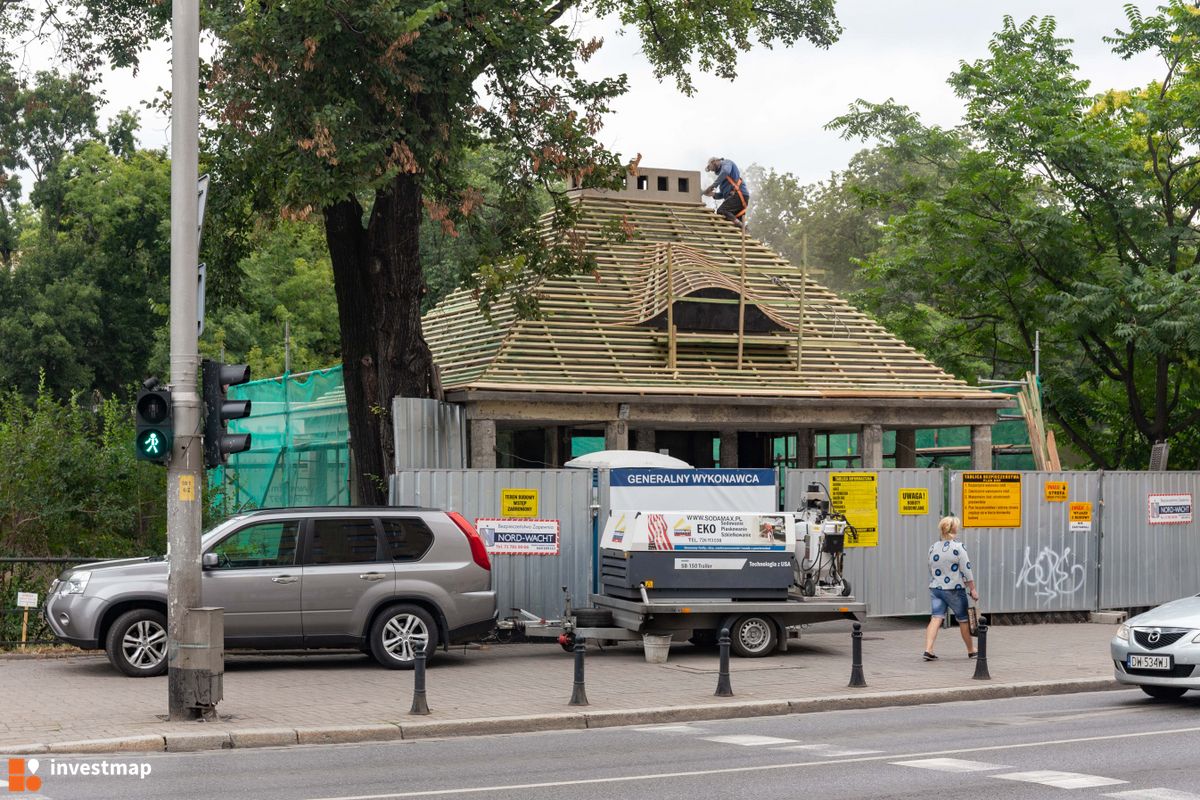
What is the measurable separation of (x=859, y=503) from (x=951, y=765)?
9813mm

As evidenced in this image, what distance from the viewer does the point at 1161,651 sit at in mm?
13438

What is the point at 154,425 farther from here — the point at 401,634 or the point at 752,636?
the point at 752,636

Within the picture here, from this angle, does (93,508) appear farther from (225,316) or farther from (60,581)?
(225,316)

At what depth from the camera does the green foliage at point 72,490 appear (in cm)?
1891

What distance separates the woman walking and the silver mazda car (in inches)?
114

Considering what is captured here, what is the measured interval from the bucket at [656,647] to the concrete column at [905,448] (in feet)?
42.6

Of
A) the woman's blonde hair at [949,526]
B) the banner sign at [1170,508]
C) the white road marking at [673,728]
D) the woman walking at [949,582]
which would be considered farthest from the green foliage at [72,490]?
the banner sign at [1170,508]

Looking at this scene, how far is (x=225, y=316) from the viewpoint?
145 feet

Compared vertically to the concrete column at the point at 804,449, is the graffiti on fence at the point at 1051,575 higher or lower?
lower

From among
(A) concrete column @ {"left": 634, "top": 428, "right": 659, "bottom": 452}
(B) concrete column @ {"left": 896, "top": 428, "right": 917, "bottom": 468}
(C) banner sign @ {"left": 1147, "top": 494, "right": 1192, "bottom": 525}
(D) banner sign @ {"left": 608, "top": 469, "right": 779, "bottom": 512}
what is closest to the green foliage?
(D) banner sign @ {"left": 608, "top": 469, "right": 779, "bottom": 512}

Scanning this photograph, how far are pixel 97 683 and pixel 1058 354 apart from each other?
22838mm

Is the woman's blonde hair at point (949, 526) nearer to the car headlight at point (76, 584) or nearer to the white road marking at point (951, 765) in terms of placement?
the white road marking at point (951, 765)

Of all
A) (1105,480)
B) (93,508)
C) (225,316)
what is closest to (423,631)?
(93,508)

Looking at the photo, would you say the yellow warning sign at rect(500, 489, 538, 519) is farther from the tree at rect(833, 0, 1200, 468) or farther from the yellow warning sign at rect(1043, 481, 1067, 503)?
the tree at rect(833, 0, 1200, 468)
